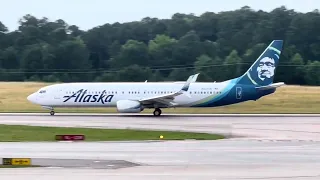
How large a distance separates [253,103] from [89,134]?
36647mm

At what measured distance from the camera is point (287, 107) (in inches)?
2753

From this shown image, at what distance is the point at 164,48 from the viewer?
10731 cm

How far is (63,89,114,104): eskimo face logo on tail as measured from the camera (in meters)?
58.6

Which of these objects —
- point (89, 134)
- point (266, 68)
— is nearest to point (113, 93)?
point (266, 68)

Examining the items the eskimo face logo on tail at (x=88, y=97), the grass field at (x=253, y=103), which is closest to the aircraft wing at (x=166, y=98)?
the eskimo face logo on tail at (x=88, y=97)

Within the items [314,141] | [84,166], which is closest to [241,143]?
[314,141]

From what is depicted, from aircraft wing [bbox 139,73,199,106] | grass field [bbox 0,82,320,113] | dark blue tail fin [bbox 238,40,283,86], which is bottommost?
grass field [bbox 0,82,320,113]

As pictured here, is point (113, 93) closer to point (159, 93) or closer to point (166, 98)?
point (159, 93)

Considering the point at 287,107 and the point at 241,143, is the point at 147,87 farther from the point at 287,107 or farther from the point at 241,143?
the point at 241,143

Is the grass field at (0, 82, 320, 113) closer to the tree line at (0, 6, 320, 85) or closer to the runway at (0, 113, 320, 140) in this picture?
the tree line at (0, 6, 320, 85)

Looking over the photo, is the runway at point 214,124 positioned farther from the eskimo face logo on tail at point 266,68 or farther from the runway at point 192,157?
the eskimo face logo on tail at point 266,68

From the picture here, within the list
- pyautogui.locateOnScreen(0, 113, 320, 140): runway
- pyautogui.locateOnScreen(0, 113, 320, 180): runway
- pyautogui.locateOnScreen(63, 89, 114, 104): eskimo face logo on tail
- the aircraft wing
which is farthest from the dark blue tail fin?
pyautogui.locateOnScreen(0, 113, 320, 180): runway

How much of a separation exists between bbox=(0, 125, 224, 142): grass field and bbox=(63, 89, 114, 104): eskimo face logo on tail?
1563cm

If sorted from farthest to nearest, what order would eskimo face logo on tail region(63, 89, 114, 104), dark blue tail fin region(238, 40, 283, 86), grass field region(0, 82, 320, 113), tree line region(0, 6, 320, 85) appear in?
tree line region(0, 6, 320, 85), grass field region(0, 82, 320, 113), dark blue tail fin region(238, 40, 283, 86), eskimo face logo on tail region(63, 89, 114, 104)
